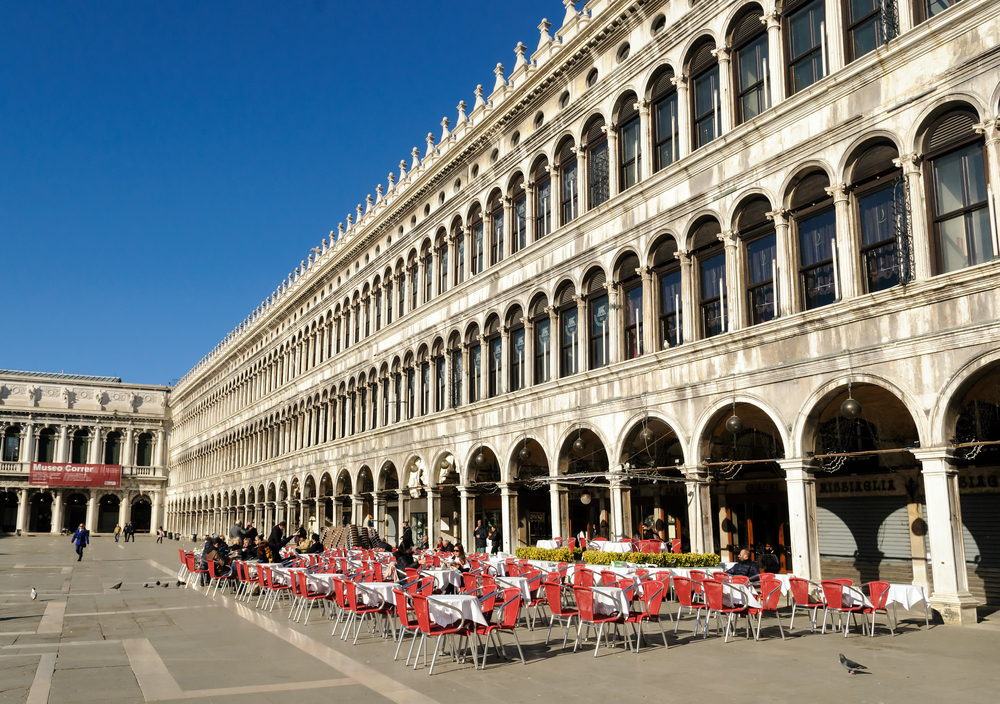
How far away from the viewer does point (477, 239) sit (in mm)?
33406

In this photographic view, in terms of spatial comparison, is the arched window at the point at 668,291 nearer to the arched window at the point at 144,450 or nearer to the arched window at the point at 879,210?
the arched window at the point at 879,210

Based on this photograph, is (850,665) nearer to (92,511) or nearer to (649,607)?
(649,607)

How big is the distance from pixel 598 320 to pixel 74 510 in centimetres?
8678

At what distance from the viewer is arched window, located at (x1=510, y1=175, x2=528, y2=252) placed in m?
29.9

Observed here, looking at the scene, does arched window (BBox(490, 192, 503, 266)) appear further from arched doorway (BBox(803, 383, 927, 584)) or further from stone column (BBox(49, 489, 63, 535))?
stone column (BBox(49, 489, 63, 535))

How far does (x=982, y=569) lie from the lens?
695 inches

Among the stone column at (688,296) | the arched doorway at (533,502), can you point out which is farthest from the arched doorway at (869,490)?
the arched doorway at (533,502)

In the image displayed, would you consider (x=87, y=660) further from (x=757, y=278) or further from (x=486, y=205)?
(x=486, y=205)

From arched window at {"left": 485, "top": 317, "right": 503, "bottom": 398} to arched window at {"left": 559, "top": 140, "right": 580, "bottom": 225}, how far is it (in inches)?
196

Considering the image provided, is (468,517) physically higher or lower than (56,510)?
lower

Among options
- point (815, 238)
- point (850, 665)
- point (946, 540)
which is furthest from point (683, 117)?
point (850, 665)

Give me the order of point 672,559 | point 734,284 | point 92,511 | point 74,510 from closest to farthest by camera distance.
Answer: point 672,559 → point 734,284 → point 92,511 → point 74,510

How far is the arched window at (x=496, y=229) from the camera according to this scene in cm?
3158

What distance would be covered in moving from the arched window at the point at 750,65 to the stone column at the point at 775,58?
307 mm
